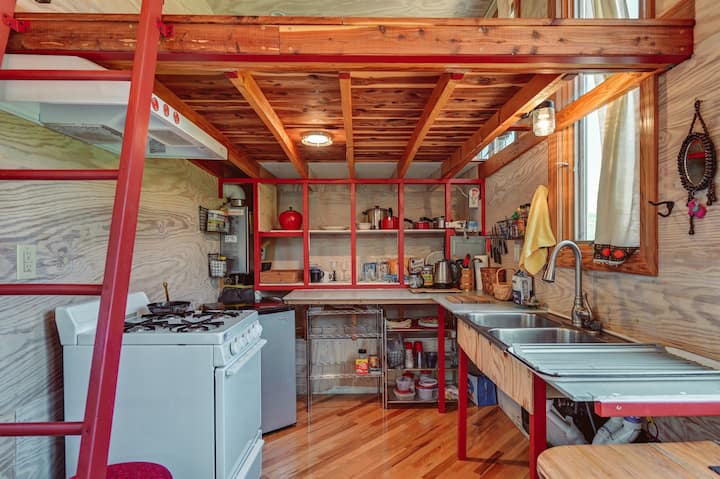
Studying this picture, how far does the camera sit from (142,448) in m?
1.58

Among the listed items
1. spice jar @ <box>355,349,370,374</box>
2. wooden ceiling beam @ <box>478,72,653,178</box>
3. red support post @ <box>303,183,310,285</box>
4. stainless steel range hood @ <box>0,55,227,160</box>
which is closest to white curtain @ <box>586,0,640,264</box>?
wooden ceiling beam @ <box>478,72,653,178</box>

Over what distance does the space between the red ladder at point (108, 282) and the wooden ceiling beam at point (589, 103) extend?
185 cm

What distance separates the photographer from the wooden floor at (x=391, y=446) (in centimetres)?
216

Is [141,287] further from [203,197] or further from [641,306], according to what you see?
[641,306]

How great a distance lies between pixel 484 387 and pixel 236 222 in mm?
2712

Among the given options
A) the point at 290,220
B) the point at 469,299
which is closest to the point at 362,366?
the point at 469,299

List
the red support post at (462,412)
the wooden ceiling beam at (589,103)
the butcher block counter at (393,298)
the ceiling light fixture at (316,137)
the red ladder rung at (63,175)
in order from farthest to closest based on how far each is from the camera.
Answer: the ceiling light fixture at (316,137) < the butcher block counter at (393,298) < the red support post at (462,412) < the wooden ceiling beam at (589,103) < the red ladder rung at (63,175)

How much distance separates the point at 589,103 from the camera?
71.7 inches

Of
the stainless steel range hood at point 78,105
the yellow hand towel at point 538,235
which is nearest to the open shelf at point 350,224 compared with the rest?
the yellow hand towel at point 538,235

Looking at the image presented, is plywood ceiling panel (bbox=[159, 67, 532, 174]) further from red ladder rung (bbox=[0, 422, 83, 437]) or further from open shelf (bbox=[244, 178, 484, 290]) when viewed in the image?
red ladder rung (bbox=[0, 422, 83, 437])

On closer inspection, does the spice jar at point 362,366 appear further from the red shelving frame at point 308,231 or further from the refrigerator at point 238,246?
the refrigerator at point 238,246

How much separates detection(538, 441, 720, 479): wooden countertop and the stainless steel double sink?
494 mm

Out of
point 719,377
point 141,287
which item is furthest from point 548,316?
point 141,287

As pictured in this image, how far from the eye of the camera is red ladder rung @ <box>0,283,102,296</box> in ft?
2.89
